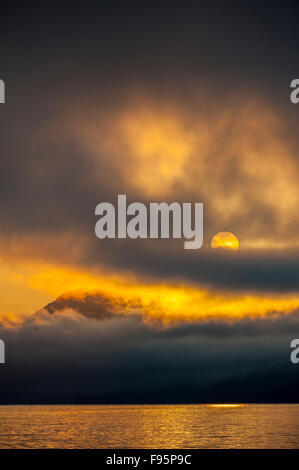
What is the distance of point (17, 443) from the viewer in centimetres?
14575
